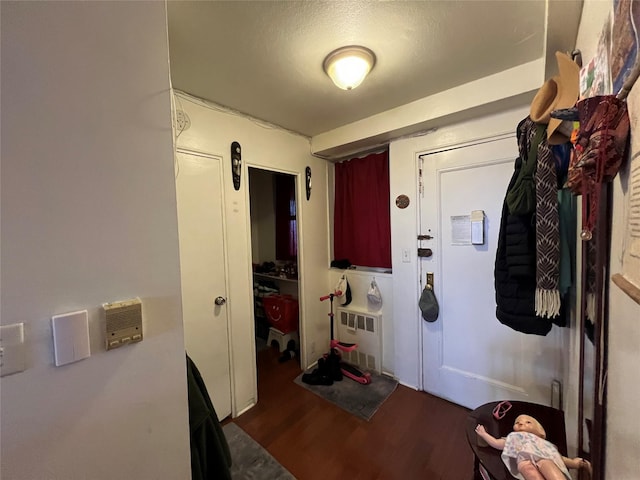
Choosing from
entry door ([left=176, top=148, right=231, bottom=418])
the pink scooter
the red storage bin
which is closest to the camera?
entry door ([left=176, top=148, right=231, bottom=418])

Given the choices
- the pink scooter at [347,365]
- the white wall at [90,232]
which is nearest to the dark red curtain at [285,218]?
the pink scooter at [347,365]

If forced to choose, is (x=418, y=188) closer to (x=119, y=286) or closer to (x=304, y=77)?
(x=304, y=77)

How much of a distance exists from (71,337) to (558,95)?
1.75 m

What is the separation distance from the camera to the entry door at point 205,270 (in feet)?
5.63

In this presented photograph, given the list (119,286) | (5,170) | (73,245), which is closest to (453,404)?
(119,286)

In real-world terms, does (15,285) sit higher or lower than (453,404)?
higher

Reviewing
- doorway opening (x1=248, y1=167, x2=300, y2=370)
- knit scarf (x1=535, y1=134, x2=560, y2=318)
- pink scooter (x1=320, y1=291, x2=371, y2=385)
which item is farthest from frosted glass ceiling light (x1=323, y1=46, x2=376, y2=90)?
pink scooter (x1=320, y1=291, x2=371, y2=385)

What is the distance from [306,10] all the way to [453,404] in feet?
8.92

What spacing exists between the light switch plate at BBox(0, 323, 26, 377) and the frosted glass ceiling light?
5.19 feet

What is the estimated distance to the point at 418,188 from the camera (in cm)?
212

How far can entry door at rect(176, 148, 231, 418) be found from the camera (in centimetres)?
172

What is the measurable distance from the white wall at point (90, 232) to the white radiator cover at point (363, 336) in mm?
1934

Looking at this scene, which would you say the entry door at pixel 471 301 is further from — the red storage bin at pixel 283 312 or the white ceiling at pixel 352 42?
the red storage bin at pixel 283 312

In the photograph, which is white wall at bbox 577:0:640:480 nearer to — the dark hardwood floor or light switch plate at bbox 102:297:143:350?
light switch plate at bbox 102:297:143:350
